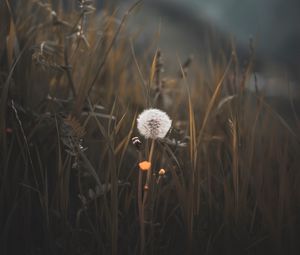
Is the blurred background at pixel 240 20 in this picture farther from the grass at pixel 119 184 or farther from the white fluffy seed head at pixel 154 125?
the white fluffy seed head at pixel 154 125

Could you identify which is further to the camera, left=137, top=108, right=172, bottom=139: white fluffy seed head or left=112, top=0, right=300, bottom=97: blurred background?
left=112, top=0, right=300, bottom=97: blurred background

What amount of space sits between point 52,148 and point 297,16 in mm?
4380

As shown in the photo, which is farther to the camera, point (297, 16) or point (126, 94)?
point (297, 16)

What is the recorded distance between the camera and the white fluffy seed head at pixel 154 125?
1.06 meters

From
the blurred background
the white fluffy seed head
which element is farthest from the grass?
the blurred background

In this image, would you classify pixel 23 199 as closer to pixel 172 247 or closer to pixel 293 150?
pixel 172 247

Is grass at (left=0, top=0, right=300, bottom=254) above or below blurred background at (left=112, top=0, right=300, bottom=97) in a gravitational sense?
below

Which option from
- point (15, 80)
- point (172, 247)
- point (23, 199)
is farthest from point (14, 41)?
point (172, 247)

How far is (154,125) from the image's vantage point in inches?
41.6

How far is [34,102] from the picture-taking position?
1.40 meters

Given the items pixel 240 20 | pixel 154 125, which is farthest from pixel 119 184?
pixel 240 20

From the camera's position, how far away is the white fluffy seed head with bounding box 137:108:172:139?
3.46 ft

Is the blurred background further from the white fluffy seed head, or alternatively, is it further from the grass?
the white fluffy seed head

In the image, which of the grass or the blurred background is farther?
the blurred background
